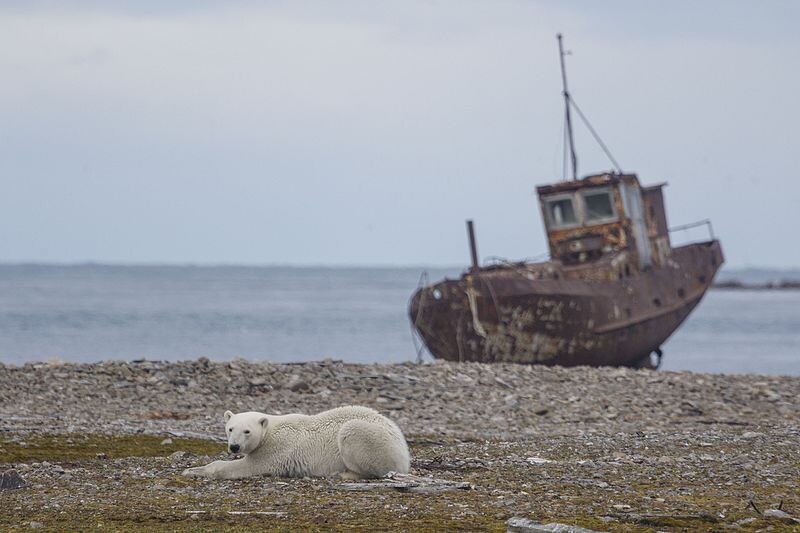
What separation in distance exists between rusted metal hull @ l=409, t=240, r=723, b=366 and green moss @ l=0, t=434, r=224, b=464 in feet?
52.4

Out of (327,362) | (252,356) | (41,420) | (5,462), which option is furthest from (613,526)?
(252,356)

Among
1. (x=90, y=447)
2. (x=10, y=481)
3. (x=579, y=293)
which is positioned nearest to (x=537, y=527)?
(x=10, y=481)

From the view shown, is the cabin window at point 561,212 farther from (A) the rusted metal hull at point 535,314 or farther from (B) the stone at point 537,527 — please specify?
(B) the stone at point 537,527

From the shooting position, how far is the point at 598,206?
32469 mm

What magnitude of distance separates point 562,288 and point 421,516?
21339mm

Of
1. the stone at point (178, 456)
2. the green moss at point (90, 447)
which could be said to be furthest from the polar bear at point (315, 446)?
the green moss at point (90, 447)

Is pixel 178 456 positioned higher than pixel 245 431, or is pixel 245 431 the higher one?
pixel 245 431

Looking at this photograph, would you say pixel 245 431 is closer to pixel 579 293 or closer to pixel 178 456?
pixel 178 456

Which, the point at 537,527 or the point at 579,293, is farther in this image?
the point at 579,293

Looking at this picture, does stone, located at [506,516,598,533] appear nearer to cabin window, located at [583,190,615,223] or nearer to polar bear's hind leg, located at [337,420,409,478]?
polar bear's hind leg, located at [337,420,409,478]

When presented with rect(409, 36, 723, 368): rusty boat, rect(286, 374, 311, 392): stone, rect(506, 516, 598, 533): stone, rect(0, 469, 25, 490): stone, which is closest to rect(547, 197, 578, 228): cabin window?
rect(409, 36, 723, 368): rusty boat

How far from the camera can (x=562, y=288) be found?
29.3m

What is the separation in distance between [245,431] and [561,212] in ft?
75.6

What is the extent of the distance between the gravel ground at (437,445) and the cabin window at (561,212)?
9829 mm
